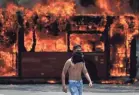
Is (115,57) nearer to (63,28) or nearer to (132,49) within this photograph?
(132,49)

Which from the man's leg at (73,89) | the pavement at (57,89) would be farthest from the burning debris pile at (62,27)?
the man's leg at (73,89)

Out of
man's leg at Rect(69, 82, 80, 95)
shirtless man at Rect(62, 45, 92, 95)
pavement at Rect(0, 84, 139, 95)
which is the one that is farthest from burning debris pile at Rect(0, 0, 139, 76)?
man's leg at Rect(69, 82, 80, 95)

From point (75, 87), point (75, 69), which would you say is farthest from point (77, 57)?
point (75, 87)

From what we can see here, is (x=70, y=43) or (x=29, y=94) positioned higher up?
(x=70, y=43)

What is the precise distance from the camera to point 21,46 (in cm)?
1989

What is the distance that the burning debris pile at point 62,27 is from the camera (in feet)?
64.7

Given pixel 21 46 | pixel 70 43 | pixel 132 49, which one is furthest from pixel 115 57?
pixel 21 46

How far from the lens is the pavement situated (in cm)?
1734

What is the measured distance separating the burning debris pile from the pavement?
0.97 metres

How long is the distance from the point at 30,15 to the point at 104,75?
3995 millimetres

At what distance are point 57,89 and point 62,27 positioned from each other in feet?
9.09

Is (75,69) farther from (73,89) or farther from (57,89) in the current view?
(57,89)

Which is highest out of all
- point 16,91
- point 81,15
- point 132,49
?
point 81,15

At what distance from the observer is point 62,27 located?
19.7 meters
